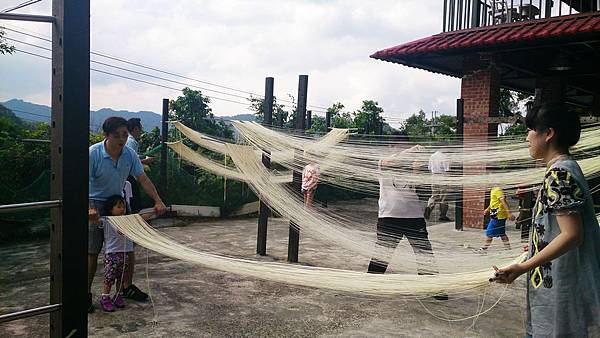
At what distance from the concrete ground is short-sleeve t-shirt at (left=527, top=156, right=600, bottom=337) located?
2.53ft

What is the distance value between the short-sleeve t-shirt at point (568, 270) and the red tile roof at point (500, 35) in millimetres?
4387

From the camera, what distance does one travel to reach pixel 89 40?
118 cm

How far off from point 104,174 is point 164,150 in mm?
3872

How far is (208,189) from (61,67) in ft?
23.0

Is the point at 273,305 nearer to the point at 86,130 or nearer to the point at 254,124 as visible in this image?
the point at 254,124

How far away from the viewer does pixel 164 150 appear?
22.6 ft

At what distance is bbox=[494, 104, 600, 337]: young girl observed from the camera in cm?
150

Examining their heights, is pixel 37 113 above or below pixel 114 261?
above

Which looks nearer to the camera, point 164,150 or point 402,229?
point 402,229

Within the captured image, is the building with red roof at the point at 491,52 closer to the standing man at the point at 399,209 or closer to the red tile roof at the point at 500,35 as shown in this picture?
the red tile roof at the point at 500,35

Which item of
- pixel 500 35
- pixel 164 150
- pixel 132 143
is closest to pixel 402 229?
pixel 132 143

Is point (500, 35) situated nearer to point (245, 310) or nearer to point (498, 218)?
point (498, 218)

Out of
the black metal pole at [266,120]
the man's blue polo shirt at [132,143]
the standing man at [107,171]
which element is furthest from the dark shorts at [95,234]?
the black metal pole at [266,120]

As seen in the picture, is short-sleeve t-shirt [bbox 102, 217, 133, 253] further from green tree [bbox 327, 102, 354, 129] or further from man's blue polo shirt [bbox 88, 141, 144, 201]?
green tree [bbox 327, 102, 354, 129]
